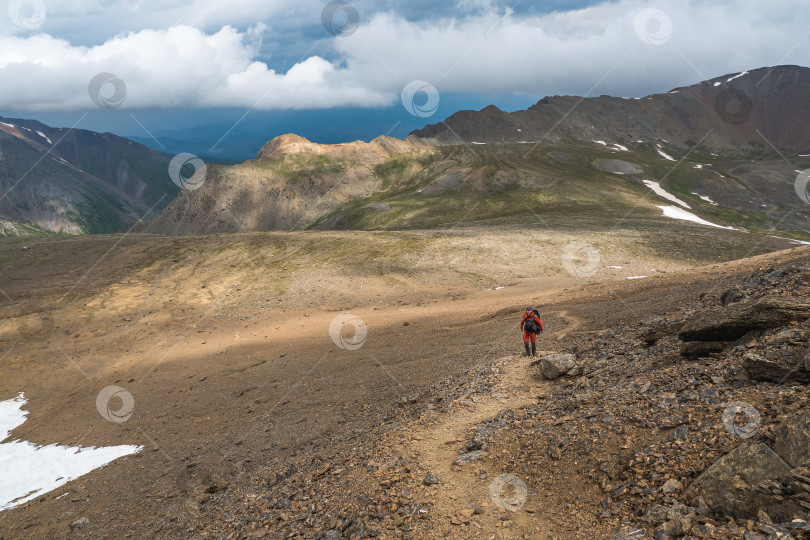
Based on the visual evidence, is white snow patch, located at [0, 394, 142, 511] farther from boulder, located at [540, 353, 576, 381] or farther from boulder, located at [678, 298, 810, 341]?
boulder, located at [678, 298, 810, 341]

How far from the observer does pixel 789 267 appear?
52.9ft

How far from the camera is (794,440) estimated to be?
25.1ft

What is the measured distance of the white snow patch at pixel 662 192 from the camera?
11683 cm

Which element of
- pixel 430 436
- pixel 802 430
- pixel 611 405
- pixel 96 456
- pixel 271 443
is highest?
pixel 802 430

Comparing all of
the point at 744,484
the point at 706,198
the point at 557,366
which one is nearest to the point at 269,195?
the point at 706,198

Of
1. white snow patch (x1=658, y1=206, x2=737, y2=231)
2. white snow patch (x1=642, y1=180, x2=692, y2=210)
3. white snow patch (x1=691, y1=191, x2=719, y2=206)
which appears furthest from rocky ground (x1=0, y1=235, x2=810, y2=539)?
white snow patch (x1=691, y1=191, x2=719, y2=206)

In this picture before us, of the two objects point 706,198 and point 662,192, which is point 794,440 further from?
point 706,198

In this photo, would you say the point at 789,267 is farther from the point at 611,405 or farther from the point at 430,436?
the point at 430,436

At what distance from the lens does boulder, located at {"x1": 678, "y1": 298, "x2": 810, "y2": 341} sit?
12.0 meters

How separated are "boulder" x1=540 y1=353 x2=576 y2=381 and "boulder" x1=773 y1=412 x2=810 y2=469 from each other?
846cm

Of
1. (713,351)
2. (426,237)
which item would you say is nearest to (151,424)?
(713,351)

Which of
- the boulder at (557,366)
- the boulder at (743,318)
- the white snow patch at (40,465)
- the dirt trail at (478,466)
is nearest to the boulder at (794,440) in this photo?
the dirt trail at (478,466)

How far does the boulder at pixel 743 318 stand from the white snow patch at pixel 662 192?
116m

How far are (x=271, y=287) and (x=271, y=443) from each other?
33579mm
